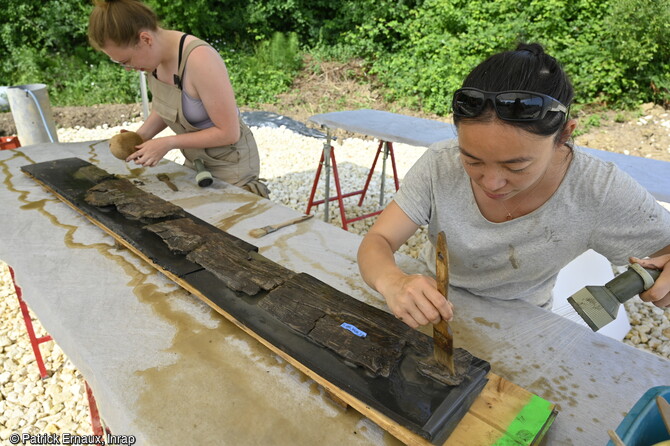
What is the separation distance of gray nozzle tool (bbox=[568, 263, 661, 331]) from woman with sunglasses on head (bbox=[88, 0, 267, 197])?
193cm

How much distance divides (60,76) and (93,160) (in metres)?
8.57

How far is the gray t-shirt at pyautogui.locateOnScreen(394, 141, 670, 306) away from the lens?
1.46 metres

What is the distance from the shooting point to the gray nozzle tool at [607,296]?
1.19 m

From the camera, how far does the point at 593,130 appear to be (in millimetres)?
7398

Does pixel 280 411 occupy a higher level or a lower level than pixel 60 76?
higher

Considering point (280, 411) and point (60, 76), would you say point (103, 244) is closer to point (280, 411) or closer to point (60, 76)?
point (280, 411)

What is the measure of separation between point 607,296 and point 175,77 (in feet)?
7.49

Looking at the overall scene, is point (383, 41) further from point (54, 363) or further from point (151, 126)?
point (54, 363)

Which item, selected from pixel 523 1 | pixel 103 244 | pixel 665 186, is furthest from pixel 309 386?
pixel 523 1

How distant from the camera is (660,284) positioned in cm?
128

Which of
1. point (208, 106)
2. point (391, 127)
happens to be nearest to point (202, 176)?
point (208, 106)

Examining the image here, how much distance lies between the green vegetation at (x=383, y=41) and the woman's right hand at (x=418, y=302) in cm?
721

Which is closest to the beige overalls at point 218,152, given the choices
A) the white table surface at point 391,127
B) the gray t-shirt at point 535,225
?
the white table surface at point 391,127

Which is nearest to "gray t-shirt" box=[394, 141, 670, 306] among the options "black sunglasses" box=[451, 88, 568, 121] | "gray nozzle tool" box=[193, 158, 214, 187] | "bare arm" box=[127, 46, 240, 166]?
"black sunglasses" box=[451, 88, 568, 121]
